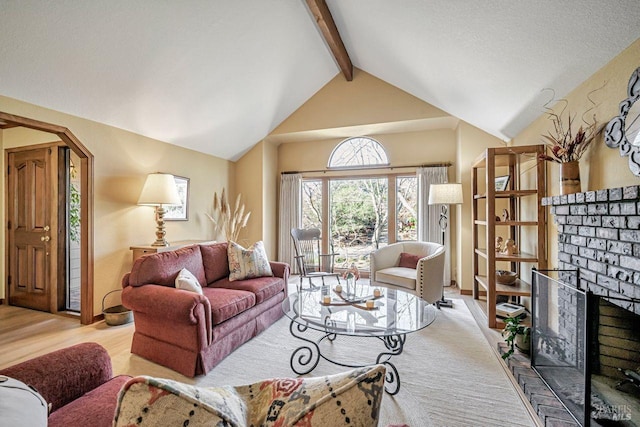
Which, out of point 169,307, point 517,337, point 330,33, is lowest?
point 517,337

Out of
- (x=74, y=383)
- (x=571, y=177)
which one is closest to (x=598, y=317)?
(x=571, y=177)

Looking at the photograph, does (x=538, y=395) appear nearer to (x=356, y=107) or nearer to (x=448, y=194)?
(x=448, y=194)

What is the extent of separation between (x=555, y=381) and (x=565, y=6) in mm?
2324

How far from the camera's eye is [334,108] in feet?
15.8

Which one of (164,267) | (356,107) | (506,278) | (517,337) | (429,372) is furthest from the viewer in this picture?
(356,107)

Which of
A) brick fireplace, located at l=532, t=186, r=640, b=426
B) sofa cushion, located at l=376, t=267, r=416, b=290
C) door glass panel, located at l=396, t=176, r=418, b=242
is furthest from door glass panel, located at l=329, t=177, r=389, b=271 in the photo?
brick fireplace, located at l=532, t=186, r=640, b=426

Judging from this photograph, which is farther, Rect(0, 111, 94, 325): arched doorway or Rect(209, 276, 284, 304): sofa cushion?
Rect(0, 111, 94, 325): arched doorway

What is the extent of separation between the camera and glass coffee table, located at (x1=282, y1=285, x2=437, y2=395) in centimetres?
193

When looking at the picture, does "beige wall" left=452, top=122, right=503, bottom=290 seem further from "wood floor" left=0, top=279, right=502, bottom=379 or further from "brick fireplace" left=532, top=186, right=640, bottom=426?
"brick fireplace" left=532, top=186, right=640, bottom=426

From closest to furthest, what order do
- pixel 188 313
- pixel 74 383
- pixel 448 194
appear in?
pixel 74 383
pixel 188 313
pixel 448 194

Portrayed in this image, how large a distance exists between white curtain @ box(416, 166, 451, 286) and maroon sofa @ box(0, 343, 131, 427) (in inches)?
176

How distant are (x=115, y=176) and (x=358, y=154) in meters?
3.84

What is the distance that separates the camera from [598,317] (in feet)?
5.37

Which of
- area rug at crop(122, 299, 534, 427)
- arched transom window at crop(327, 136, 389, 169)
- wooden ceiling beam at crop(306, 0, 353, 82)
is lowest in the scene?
area rug at crop(122, 299, 534, 427)
